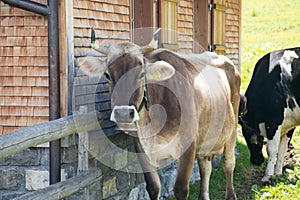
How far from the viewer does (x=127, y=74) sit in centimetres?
553

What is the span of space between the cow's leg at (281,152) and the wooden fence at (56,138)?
4.26m

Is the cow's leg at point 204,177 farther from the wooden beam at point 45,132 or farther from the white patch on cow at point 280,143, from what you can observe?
the wooden beam at point 45,132

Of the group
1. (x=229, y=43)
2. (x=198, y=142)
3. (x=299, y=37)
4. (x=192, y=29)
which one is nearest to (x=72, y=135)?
(x=198, y=142)

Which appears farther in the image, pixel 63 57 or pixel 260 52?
pixel 260 52

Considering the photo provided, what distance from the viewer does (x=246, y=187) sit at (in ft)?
30.0

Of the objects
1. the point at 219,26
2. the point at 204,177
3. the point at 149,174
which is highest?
the point at 219,26

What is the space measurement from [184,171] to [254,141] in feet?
13.3

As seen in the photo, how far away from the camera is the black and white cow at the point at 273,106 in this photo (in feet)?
31.7

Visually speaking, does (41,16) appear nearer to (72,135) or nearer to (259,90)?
(72,135)

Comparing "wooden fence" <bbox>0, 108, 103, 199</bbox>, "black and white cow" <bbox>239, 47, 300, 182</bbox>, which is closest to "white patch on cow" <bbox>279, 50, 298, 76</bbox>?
"black and white cow" <bbox>239, 47, 300, 182</bbox>

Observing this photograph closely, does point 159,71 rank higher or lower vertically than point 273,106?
higher

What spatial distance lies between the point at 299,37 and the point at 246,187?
60.8 feet

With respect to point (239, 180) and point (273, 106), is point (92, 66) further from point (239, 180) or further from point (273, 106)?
point (273, 106)

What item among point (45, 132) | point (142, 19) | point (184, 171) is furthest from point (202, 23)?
point (45, 132)
